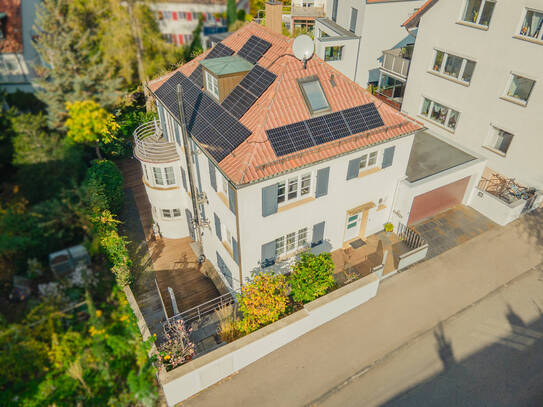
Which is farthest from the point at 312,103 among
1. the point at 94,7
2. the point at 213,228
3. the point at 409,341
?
the point at 94,7

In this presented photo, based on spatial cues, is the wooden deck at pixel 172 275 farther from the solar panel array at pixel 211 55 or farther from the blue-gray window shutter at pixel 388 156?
the blue-gray window shutter at pixel 388 156

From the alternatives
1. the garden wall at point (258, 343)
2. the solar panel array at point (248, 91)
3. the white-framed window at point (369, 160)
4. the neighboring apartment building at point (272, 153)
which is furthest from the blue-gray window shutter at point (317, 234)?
the solar panel array at point (248, 91)

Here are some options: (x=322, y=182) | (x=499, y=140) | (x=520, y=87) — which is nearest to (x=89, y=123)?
(x=322, y=182)

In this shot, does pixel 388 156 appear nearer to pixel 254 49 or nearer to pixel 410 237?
pixel 410 237

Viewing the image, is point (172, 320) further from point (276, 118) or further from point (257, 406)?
point (276, 118)

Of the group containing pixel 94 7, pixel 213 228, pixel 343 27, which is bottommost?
pixel 213 228
